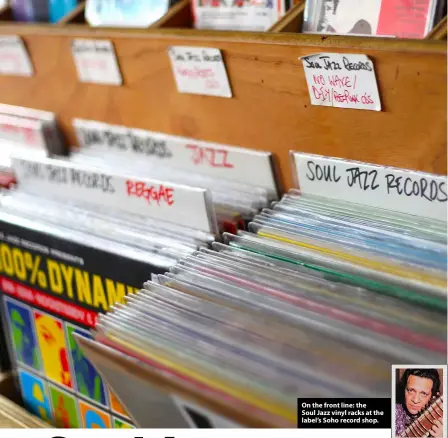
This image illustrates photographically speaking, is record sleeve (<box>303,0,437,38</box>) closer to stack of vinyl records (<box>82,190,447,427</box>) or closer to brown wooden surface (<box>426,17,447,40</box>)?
brown wooden surface (<box>426,17,447,40</box>)

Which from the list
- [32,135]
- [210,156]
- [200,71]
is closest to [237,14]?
[200,71]

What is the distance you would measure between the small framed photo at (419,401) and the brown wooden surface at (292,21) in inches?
25.5

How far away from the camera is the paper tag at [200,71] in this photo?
1120 millimetres

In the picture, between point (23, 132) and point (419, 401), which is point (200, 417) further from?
point (23, 132)

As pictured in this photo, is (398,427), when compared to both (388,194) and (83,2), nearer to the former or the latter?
(388,194)

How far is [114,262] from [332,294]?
42 cm

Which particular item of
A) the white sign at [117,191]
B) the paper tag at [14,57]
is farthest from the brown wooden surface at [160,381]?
the paper tag at [14,57]

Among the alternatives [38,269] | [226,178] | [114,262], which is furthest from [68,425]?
[226,178]

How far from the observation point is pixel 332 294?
2.63 feet

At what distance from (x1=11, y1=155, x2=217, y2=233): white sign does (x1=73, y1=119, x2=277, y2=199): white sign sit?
17 centimetres

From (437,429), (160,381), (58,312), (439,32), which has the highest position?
(439,32)

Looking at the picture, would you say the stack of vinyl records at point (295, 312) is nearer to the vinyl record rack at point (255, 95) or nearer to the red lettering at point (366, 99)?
the vinyl record rack at point (255, 95)

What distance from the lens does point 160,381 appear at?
0.67 m

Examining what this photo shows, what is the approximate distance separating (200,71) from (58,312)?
591 millimetres
